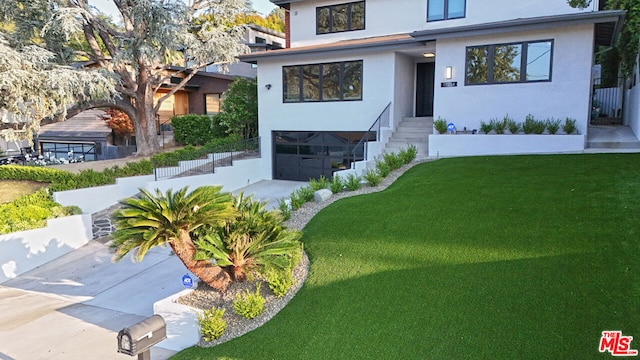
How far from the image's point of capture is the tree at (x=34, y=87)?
13.0 meters

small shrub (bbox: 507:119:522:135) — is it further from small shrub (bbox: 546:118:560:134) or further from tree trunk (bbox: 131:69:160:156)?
tree trunk (bbox: 131:69:160:156)

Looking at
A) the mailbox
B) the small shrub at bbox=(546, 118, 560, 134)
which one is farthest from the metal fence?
the mailbox

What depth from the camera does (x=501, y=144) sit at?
12.8 metres

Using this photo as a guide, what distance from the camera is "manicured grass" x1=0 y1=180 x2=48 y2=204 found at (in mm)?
13062

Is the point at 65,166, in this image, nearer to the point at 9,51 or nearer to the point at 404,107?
the point at 9,51

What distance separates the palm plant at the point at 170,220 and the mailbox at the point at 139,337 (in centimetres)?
151

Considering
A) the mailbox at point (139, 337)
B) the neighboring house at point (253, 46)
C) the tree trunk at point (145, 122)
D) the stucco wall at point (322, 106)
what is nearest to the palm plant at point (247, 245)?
the mailbox at point (139, 337)

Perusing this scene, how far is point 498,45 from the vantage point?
525 inches

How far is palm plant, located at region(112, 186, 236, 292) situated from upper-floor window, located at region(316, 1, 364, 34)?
13917 millimetres

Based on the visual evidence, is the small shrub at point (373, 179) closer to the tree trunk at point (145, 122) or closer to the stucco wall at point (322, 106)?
the stucco wall at point (322, 106)

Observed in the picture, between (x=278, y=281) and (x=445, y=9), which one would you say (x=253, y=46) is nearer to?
(x=445, y=9)

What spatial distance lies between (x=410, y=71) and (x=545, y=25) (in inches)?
216

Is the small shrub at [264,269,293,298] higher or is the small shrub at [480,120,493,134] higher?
the small shrub at [480,120,493,134]

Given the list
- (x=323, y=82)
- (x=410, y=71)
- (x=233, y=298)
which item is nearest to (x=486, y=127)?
(x=410, y=71)
